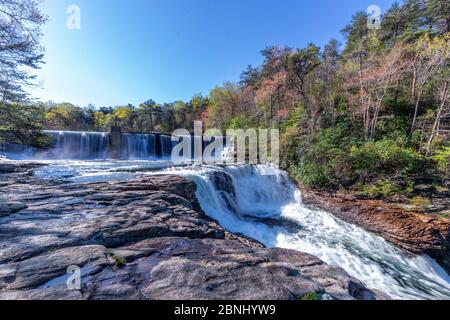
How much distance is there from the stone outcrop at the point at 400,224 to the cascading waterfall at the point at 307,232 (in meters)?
0.33

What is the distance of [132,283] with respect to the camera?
78.7 inches

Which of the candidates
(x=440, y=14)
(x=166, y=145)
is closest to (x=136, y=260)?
(x=166, y=145)

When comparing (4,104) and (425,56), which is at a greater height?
(425,56)

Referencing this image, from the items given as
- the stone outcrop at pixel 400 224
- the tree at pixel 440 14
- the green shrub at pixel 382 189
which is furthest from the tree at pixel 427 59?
the tree at pixel 440 14

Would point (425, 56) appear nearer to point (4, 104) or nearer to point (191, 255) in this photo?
point (191, 255)

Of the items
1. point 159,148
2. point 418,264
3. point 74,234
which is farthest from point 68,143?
point 418,264

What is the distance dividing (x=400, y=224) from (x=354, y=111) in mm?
8786

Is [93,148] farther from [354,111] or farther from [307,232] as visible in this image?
[354,111]

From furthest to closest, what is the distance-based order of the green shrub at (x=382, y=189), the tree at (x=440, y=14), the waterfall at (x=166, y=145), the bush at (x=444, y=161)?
the waterfall at (x=166, y=145), the tree at (x=440, y=14), the bush at (x=444, y=161), the green shrub at (x=382, y=189)

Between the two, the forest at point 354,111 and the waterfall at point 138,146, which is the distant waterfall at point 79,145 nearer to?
the waterfall at point 138,146

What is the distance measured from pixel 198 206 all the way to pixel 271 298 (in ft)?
16.8

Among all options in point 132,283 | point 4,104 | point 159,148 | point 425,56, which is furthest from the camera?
point 159,148

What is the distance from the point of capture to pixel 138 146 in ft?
68.0

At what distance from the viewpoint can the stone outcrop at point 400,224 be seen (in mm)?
6583
